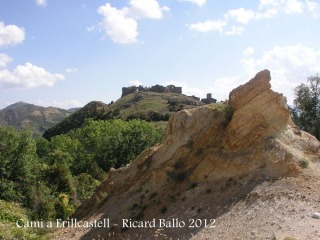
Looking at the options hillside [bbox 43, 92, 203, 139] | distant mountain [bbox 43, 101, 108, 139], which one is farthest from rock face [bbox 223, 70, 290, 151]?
distant mountain [bbox 43, 101, 108, 139]

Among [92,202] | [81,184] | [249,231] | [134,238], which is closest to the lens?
[249,231]

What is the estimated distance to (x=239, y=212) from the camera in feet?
50.9

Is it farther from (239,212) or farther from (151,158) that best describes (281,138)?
(151,158)

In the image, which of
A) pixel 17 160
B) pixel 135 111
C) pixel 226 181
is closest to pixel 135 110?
pixel 135 111

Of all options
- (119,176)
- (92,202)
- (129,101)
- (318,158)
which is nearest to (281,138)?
(318,158)

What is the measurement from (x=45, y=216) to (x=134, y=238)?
43.2 feet

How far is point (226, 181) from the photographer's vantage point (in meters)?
18.0

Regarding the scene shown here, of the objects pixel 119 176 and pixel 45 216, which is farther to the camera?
pixel 45 216

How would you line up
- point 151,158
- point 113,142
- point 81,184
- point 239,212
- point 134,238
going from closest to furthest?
point 239,212 → point 134,238 → point 151,158 → point 81,184 → point 113,142

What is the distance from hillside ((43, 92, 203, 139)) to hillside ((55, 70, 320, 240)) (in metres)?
97.3

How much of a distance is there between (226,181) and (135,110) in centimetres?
12344

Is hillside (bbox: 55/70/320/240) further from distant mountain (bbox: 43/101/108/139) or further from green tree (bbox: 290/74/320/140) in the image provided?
distant mountain (bbox: 43/101/108/139)

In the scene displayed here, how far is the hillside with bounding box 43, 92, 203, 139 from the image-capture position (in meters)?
126

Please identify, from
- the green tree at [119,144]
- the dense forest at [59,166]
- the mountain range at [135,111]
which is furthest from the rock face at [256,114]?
the mountain range at [135,111]
